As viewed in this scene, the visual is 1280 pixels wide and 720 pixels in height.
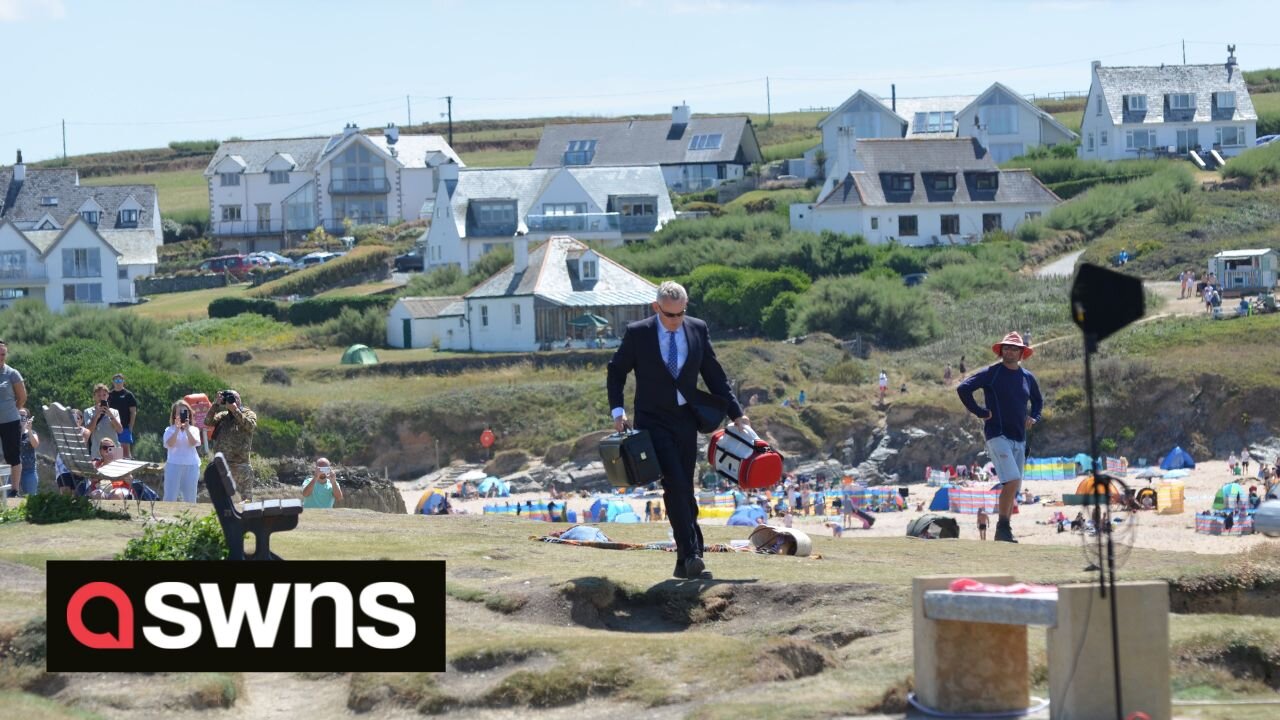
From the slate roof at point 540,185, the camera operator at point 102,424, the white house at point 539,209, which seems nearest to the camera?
the camera operator at point 102,424

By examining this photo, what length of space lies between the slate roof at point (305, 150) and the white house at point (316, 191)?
131 mm

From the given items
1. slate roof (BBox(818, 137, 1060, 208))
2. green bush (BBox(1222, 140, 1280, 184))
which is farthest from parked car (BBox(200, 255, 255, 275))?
green bush (BBox(1222, 140, 1280, 184))

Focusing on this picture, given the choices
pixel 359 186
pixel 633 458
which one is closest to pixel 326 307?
pixel 359 186

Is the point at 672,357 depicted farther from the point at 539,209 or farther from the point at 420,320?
the point at 539,209

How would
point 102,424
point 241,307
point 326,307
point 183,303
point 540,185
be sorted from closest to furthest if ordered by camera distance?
point 102,424, point 326,307, point 241,307, point 183,303, point 540,185

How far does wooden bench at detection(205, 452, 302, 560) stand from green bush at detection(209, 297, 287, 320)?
218 feet

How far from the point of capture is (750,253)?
75125 mm

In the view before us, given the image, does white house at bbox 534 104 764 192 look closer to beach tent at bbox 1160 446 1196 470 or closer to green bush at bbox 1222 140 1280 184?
green bush at bbox 1222 140 1280 184

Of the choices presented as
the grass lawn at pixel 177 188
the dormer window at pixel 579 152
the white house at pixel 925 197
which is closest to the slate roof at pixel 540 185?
the white house at pixel 925 197

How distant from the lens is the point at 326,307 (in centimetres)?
7462

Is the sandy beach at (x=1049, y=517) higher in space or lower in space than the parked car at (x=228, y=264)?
lower

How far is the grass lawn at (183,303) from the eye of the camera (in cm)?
7975

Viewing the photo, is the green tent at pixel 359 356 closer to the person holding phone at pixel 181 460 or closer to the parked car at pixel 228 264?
the parked car at pixel 228 264

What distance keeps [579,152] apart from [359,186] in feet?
44.8
